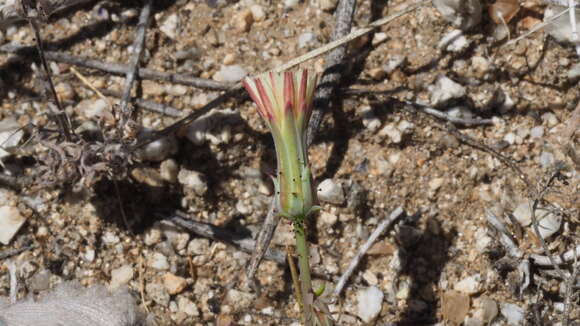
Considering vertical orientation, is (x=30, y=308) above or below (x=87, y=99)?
below

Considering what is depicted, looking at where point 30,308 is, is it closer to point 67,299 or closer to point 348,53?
point 67,299

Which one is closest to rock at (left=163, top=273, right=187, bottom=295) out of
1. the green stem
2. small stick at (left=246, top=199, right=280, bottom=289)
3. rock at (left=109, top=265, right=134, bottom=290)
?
rock at (left=109, top=265, right=134, bottom=290)

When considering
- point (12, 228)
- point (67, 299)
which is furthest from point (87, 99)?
point (67, 299)

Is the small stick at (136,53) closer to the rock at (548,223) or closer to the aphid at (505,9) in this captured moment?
the aphid at (505,9)

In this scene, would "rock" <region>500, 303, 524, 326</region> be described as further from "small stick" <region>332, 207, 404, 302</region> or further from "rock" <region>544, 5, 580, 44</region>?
"rock" <region>544, 5, 580, 44</region>

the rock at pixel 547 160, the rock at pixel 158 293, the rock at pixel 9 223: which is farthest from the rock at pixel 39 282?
the rock at pixel 547 160

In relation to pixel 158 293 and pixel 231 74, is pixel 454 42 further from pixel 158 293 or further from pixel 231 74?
pixel 158 293

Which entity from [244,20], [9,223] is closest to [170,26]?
[244,20]
